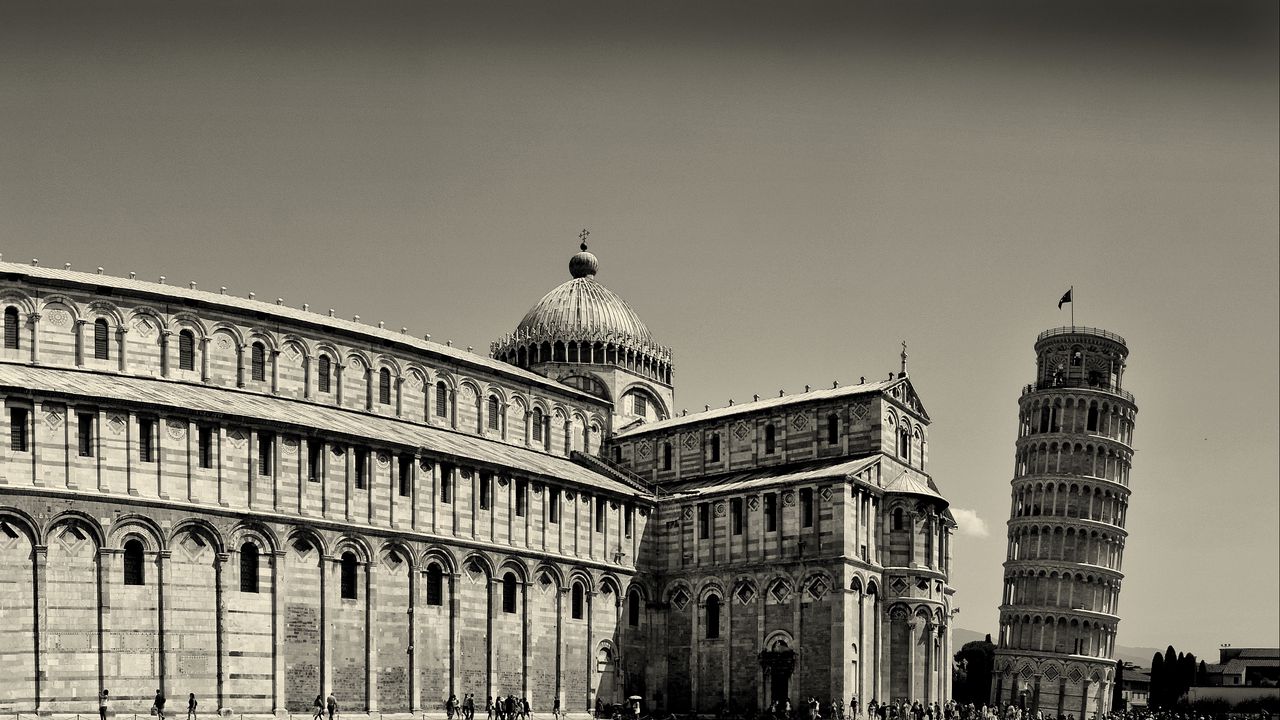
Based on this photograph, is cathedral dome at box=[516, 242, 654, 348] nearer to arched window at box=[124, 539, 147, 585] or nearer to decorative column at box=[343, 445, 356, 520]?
decorative column at box=[343, 445, 356, 520]

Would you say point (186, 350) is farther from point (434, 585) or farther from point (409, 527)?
point (434, 585)

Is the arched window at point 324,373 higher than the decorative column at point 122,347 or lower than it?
lower

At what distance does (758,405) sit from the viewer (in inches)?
2815

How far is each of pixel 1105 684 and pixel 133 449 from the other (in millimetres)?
81642

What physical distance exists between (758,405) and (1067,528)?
48301 millimetres

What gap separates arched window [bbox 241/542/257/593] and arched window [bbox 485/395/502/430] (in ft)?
66.8

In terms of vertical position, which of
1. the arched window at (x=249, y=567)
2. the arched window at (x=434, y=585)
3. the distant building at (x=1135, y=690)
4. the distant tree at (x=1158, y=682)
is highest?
the arched window at (x=249, y=567)

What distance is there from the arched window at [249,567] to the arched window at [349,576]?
393cm

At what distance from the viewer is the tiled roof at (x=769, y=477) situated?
63.8 meters

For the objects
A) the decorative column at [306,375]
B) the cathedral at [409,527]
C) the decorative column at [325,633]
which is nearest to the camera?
the cathedral at [409,527]

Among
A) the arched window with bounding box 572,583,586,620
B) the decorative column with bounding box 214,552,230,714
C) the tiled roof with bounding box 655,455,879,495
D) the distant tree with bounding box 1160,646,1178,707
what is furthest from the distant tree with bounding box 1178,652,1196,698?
the decorative column with bounding box 214,552,230,714

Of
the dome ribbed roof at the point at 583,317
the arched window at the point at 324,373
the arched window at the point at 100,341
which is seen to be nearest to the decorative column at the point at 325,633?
the arched window at the point at 324,373

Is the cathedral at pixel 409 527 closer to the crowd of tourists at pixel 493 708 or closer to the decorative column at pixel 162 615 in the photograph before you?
the decorative column at pixel 162 615

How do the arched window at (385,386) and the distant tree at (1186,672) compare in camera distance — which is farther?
the distant tree at (1186,672)
